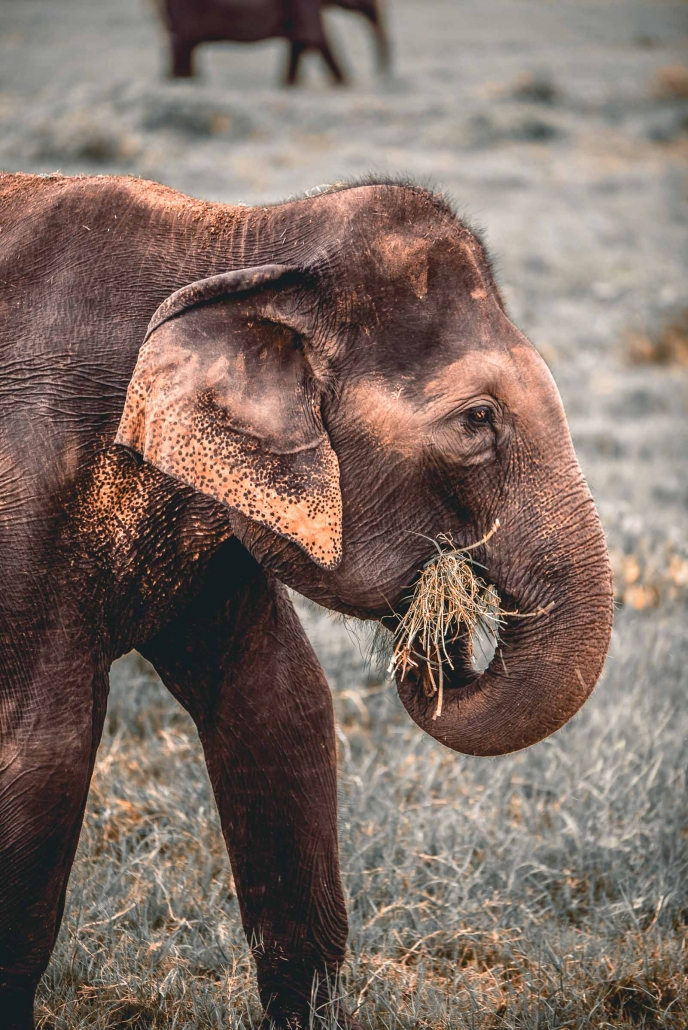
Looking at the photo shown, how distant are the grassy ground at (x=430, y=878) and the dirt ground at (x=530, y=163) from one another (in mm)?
94

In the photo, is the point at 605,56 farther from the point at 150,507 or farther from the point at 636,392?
the point at 150,507

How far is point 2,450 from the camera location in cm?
259

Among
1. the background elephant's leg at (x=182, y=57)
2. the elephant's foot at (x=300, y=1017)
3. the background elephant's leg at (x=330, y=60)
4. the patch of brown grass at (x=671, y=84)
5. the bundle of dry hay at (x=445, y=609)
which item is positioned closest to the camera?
the bundle of dry hay at (x=445, y=609)

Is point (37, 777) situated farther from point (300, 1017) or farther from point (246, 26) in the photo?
point (246, 26)

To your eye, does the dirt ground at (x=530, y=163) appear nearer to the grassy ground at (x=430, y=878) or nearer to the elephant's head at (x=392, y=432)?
the grassy ground at (x=430, y=878)

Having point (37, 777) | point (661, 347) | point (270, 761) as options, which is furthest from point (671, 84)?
point (37, 777)

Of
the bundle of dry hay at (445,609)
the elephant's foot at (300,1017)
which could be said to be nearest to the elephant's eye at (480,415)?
the bundle of dry hay at (445,609)

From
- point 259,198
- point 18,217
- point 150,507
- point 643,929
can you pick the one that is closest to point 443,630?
point 150,507

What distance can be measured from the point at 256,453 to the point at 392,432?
0.99 ft

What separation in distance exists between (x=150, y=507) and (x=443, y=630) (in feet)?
2.38

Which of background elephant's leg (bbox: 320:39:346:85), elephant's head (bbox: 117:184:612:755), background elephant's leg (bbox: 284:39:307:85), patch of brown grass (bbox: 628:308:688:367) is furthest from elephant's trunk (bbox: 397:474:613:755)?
background elephant's leg (bbox: 320:39:346:85)

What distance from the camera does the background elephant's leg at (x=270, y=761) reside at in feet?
10.1

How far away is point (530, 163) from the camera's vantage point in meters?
21.1

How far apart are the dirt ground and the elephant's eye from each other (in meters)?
0.66
